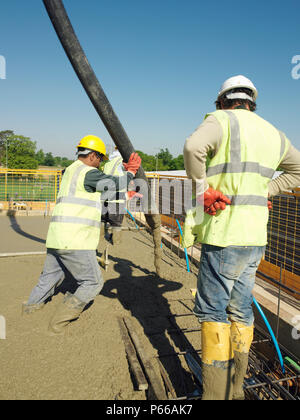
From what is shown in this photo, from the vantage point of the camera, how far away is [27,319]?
305 cm

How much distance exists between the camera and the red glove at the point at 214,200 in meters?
1.58

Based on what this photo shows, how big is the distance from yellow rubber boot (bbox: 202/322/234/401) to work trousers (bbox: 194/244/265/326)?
61 millimetres

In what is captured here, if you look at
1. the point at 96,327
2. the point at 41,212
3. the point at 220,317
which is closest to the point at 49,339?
the point at 96,327

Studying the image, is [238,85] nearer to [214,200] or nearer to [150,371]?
[214,200]

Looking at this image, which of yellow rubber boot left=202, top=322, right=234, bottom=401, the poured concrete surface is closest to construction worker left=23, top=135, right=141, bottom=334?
the poured concrete surface

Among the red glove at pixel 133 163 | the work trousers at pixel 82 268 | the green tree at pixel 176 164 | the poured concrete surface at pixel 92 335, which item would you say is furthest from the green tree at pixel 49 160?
the red glove at pixel 133 163

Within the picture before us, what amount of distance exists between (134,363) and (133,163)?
5.84 ft

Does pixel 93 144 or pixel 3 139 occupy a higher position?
pixel 3 139

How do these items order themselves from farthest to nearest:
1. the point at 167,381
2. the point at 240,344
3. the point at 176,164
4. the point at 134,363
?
the point at 176,164, the point at 134,363, the point at 167,381, the point at 240,344

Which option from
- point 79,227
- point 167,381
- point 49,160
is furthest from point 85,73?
point 49,160

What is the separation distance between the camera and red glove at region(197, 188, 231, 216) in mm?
1584

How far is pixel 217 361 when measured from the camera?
164cm

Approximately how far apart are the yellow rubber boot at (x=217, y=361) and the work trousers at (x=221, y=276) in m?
0.06
